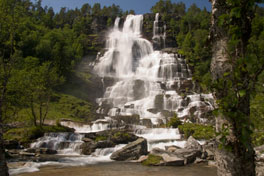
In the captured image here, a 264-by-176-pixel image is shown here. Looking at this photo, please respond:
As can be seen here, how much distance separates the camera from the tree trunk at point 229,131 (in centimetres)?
Answer: 237

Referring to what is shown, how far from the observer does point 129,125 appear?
27.0 meters

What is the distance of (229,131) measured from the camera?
2.42 metres

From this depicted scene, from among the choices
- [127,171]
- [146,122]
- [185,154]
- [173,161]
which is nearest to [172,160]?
[173,161]

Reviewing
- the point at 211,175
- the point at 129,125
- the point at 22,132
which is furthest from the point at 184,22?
the point at 211,175

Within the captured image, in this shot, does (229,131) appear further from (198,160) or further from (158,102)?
(158,102)

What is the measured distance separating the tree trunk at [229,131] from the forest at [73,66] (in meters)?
0.08

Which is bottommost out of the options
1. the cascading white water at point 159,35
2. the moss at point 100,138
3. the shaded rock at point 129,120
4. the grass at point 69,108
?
the moss at point 100,138

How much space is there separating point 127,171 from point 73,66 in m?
50.6

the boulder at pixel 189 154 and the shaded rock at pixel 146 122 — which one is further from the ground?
the shaded rock at pixel 146 122

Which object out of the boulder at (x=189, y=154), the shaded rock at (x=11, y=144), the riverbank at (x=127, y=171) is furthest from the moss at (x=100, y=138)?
the boulder at (x=189, y=154)

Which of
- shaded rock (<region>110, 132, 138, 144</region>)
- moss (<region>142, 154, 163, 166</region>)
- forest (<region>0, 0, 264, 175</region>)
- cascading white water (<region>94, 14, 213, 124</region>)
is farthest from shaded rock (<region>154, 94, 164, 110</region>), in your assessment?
moss (<region>142, 154, 163, 166</region>)

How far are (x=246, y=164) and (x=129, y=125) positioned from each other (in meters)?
25.0

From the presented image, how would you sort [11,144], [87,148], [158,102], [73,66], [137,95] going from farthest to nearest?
1. [73,66]
2. [137,95]
3. [158,102]
4. [11,144]
5. [87,148]

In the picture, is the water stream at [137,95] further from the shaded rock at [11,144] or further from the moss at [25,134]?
the shaded rock at [11,144]
